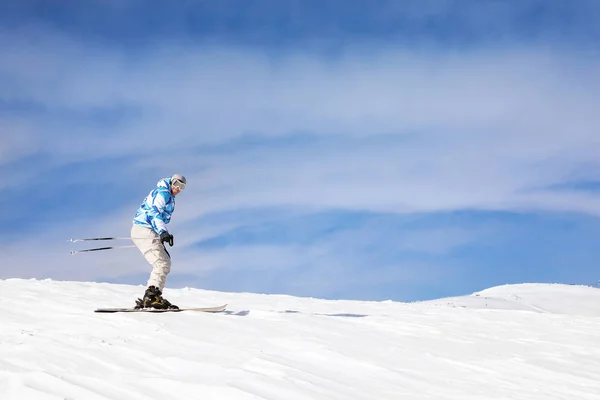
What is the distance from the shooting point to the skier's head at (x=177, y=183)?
10.5 m

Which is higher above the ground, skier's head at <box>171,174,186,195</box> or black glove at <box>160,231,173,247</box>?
skier's head at <box>171,174,186,195</box>

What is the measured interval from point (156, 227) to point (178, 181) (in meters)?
0.83

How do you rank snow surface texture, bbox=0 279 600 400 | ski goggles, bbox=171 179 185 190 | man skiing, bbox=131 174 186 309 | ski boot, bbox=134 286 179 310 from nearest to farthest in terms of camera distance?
1. snow surface texture, bbox=0 279 600 400
2. ski boot, bbox=134 286 179 310
3. man skiing, bbox=131 174 186 309
4. ski goggles, bbox=171 179 185 190

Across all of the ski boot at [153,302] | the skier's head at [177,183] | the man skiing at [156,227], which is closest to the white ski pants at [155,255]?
the man skiing at [156,227]

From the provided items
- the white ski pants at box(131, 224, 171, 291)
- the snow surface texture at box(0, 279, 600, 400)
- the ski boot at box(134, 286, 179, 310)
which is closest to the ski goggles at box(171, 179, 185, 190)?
the white ski pants at box(131, 224, 171, 291)

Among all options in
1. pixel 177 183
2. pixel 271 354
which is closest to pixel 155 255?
pixel 177 183

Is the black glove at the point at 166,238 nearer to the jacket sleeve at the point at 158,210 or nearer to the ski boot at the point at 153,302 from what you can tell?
the jacket sleeve at the point at 158,210

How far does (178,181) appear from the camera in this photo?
10.5m

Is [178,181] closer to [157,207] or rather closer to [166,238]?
[157,207]

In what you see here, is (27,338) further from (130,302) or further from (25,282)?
(25,282)

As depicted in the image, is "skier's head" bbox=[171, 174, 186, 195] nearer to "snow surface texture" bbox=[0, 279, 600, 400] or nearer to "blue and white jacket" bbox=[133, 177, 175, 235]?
"blue and white jacket" bbox=[133, 177, 175, 235]

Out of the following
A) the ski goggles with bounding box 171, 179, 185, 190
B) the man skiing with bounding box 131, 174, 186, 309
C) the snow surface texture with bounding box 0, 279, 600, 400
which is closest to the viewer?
the snow surface texture with bounding box 0, 279, 600, 400

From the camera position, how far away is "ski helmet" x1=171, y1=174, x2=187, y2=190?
10.5 m

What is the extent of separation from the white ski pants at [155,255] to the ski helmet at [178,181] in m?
0.82
